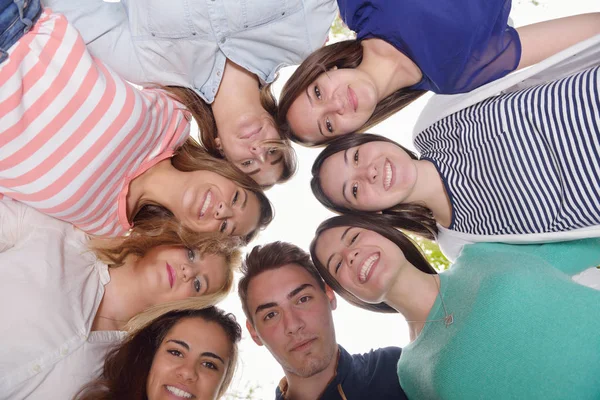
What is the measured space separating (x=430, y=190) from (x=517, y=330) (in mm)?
866

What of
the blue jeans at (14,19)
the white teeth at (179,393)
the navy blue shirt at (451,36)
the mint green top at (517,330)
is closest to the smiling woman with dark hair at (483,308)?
the mint green top at (517,330)

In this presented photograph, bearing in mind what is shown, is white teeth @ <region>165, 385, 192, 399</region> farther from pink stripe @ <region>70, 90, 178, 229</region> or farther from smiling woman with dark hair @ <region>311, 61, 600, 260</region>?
smiling woman with dark hair @ <region>311, 61, 600, 260</region>

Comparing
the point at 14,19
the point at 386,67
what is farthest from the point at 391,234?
the point at 14,19

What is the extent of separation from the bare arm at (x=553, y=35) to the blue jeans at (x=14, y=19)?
2.21 m

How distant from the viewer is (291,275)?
321cm

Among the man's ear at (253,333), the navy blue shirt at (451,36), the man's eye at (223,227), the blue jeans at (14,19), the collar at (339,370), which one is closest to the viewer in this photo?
the blue jeans at (14,19)

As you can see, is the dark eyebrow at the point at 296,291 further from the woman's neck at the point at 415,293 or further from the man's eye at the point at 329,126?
the man's eye at the point at 329,126

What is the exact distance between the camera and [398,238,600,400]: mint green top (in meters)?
1.87

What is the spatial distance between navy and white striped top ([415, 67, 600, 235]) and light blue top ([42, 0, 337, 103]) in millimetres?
933

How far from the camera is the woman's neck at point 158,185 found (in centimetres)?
280

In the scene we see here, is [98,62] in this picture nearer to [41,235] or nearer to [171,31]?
[171,31]

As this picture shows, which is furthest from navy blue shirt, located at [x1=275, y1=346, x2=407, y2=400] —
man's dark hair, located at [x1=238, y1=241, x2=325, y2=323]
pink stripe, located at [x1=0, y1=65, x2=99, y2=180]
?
pink stripe, located at [x1=0, y1=65, x2=99, y2=180]

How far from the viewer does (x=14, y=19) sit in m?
1.91

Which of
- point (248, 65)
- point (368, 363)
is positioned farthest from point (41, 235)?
point (368, 363)
